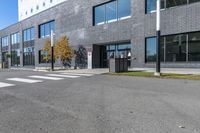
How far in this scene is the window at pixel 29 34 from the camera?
3903 centimetres

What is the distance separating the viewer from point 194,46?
685 inches

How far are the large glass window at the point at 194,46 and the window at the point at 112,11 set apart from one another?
7.19m

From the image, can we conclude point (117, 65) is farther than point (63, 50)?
No

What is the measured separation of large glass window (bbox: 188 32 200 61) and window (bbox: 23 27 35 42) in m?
28.7

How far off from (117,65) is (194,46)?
21.0ft

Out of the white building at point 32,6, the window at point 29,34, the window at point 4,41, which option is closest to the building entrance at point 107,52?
the white building at point 32,6

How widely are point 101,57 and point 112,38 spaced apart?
409cm

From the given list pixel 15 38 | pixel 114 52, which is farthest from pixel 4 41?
pixel 114 52

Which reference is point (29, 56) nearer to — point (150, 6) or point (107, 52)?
point (107, 52)

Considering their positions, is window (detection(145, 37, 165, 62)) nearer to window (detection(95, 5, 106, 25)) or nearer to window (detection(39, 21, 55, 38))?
window (detection(95, 5, 106, 25))

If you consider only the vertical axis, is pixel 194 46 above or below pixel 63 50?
below

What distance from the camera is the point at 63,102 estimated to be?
21.1 feet

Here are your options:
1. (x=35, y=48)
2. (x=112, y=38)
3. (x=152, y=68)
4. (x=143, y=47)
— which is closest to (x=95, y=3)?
(x=112, y=38)

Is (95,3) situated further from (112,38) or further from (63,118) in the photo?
(63,118)
